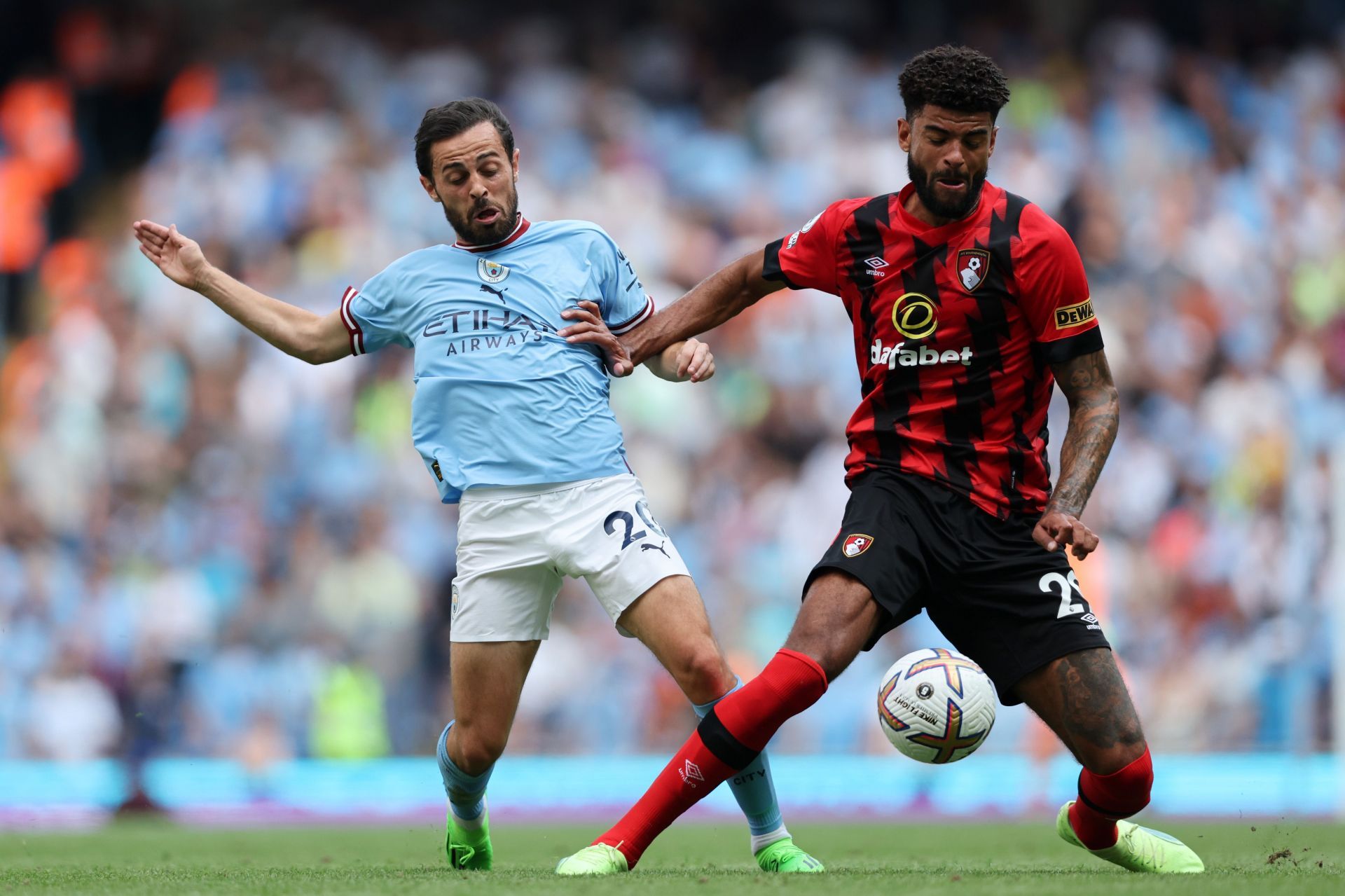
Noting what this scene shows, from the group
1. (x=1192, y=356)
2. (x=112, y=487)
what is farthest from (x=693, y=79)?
(x=112, y=487)

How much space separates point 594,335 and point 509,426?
461 millimetres

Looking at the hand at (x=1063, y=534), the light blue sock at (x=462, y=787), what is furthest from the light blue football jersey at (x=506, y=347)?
the hand at (x=1063, y=534)

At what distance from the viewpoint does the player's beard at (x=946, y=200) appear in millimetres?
5496

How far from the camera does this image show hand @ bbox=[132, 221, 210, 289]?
21.2ft

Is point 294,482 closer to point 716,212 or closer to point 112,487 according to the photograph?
point 112,487

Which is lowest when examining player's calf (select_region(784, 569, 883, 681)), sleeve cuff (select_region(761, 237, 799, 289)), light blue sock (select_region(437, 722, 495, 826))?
light blue sock (select_region(437, 722, 495, 826))

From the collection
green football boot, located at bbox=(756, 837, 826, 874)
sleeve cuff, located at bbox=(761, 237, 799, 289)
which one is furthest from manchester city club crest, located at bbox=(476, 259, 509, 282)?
green football boot, located at bbox=(756, 837, 826, 874)

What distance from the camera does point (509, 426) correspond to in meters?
6.00

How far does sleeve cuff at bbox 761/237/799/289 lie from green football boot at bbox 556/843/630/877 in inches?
81.3

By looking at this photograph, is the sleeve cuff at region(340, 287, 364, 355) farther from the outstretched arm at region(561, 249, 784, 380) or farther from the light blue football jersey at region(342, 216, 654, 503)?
the outstretched arm at region(561, 249, 784, 380)

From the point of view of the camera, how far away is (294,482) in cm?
1352

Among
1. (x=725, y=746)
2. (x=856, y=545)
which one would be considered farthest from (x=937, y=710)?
(x=725, y=746)

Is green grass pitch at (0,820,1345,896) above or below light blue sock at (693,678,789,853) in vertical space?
below

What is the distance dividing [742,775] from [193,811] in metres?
6.80
